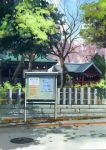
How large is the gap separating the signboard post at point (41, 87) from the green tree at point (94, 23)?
1591 centimetres

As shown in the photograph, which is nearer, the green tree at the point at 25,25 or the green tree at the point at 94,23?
the green tree at the point at 25,25

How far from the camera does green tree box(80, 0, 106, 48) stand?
3172 cm

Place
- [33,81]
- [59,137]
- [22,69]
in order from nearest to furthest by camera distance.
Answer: [59,137] → [33,81] → [22,69]

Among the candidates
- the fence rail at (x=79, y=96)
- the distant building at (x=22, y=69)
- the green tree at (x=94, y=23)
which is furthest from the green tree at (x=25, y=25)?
the distant building at (x=22, y=69)

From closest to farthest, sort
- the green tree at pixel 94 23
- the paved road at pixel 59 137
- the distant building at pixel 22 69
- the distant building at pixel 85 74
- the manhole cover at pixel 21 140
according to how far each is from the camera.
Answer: the paved road at pixel 59 137, the manhole cover at pixel 21 140, the green tree at pixel 94 23, the distant building at pixel 22 69, the distant building at pixel 85 74

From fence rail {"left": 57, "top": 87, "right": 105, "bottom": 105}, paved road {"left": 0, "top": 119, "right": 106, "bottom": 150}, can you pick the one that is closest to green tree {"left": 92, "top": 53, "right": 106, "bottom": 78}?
fence rail {"left": 57, "top": 87, "right": 105, "bottom": 105}

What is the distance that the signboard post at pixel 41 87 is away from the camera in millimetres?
15922

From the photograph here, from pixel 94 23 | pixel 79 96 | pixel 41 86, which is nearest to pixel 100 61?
pixel 94 23

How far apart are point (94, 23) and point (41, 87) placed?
19.0 meters

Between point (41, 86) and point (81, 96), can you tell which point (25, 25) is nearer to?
point (41, 86)

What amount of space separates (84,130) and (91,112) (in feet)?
12.7

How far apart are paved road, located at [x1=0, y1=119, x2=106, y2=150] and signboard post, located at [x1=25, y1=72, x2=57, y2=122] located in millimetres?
1690

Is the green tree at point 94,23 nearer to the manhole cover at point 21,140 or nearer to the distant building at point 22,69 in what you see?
the distant building at point 22,69

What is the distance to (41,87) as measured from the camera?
16.0m
